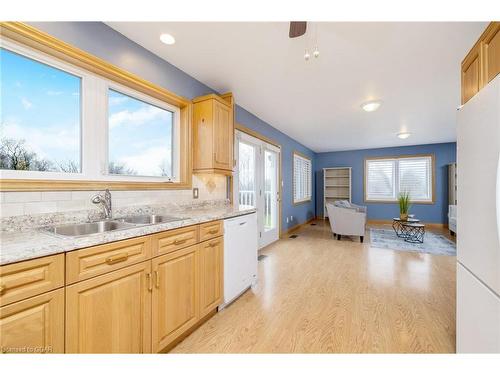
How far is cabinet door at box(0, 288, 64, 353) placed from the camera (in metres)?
0.81

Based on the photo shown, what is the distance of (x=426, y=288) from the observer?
248 centimetres

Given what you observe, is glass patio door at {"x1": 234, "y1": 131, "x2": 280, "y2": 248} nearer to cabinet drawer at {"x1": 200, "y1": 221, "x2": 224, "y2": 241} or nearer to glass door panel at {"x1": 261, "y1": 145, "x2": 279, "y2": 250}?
glass door panel at {"x1": 261, "y1": 145, "x2": 279, "y2": 250}

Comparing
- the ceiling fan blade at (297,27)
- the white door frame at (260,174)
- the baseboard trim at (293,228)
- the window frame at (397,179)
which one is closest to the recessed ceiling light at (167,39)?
the ceiling fan blade at (297,27)

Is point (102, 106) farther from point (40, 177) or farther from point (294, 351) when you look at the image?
point (294, 351)

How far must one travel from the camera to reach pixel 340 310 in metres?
2.06

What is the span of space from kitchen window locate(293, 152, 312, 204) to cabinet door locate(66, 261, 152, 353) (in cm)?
488

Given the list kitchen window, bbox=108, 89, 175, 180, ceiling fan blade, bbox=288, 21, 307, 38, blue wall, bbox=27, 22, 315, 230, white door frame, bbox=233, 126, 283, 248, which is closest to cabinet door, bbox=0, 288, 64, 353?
kitchen window, bbox=108, 89, 175, 180

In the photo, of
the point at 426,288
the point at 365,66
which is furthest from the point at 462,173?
the point at 426,288

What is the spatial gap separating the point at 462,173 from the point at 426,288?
6.25 feet

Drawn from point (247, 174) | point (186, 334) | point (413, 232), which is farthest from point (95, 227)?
point (413, 232)

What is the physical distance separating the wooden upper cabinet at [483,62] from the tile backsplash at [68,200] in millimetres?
2521

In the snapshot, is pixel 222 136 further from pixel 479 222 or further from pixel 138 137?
pixel 479 222

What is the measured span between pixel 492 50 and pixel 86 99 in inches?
104

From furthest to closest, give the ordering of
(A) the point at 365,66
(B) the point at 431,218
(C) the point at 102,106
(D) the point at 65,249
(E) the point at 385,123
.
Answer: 1. (B) the point at 431,218
2. (E) the point at 385,123
3. (A) the point at 365,66
4. (C) the point at 102,106
5. (D) the point at 65,249
